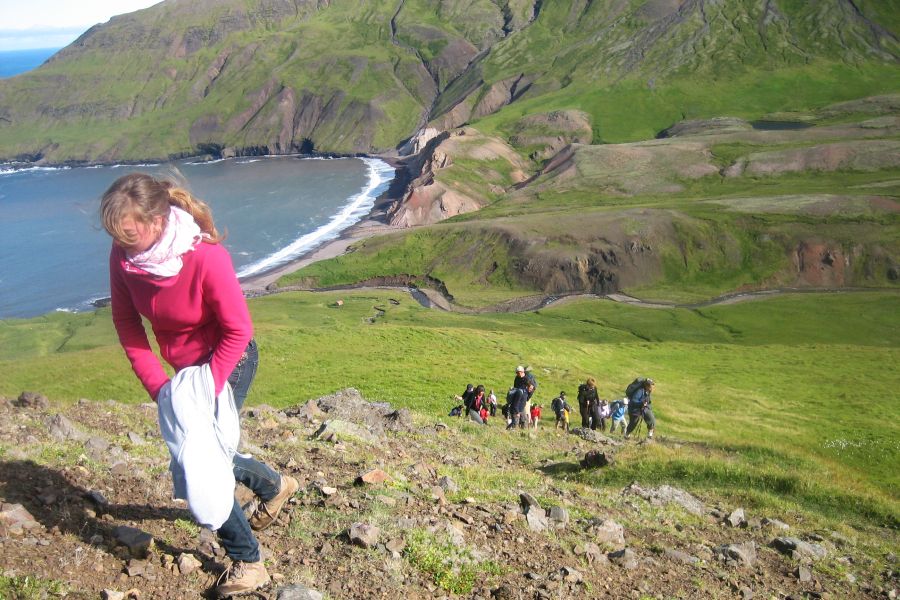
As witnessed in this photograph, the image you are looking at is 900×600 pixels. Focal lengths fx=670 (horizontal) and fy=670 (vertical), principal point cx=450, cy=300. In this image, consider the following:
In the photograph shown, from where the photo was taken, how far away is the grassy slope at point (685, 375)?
1772cm

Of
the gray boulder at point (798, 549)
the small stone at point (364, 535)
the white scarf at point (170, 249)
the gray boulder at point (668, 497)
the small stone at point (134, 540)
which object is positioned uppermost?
the white scarf at point (170, 249)

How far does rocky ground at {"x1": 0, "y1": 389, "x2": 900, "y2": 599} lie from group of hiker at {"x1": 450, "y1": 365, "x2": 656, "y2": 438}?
8953mm

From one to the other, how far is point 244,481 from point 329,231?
14297 centimetres

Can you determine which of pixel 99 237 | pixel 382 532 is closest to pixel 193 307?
pixel 382 532

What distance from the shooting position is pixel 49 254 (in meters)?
136

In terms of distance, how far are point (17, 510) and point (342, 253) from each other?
386 ft

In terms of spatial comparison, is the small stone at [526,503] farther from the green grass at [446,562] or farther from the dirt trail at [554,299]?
the dirt trail at [554,299]

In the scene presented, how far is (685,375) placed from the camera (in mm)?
50594

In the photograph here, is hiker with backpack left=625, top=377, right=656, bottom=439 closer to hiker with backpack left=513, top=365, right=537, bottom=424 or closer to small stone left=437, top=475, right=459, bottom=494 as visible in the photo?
hiker with backpack left=513, top=365, right=537, bottom=424

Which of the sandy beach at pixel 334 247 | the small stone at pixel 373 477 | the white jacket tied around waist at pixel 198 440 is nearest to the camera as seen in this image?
the white jacket tied around waist at pixel 198 440

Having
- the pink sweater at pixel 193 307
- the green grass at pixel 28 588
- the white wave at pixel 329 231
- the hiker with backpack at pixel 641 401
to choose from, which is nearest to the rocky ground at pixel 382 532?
the green grass at pixel 28 588

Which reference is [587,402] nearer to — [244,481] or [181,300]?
[244,481]

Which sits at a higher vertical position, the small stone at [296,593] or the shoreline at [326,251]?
the small stone at [296,593]

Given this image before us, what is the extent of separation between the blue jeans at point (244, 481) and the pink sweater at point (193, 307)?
16.3 inches
